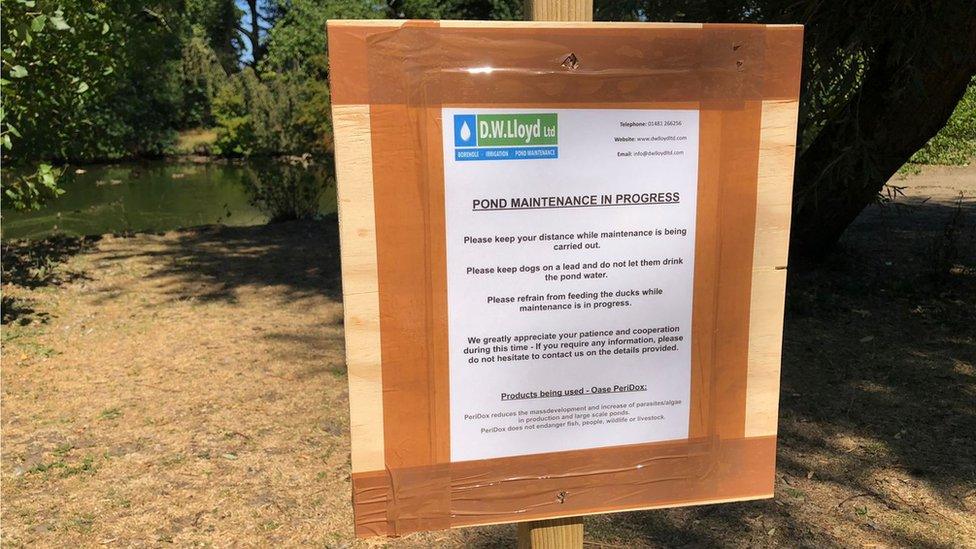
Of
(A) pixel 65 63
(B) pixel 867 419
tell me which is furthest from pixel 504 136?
(A) pixel 65 63

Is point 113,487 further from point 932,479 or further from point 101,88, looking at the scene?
point 101,88

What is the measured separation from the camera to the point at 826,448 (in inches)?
153

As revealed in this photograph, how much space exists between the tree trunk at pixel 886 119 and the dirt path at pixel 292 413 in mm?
704

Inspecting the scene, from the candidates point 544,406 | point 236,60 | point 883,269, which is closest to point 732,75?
point 544,406

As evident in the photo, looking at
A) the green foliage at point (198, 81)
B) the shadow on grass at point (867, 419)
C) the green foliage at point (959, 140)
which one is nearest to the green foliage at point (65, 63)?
the shadow on grass at point (867, 419)

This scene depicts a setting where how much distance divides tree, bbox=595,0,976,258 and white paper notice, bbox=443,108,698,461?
4056mm

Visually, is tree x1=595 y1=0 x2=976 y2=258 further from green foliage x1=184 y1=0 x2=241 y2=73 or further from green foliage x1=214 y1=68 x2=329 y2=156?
green foliage x1=184 y1=0 x2=241 y2=73

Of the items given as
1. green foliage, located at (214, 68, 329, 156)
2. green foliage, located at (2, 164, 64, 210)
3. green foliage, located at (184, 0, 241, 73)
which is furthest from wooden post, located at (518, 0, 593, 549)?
green foliage, located at (184, 0, 241, 73)

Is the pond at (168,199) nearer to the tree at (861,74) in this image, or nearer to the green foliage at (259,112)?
the green foliage at (259,112)

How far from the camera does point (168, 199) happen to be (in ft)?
67.4

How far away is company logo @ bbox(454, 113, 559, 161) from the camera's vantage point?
1.57 metres

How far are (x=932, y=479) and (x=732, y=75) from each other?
2663 millimetres

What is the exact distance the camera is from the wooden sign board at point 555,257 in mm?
1560

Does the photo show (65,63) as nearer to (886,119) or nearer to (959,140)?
(886,119)
